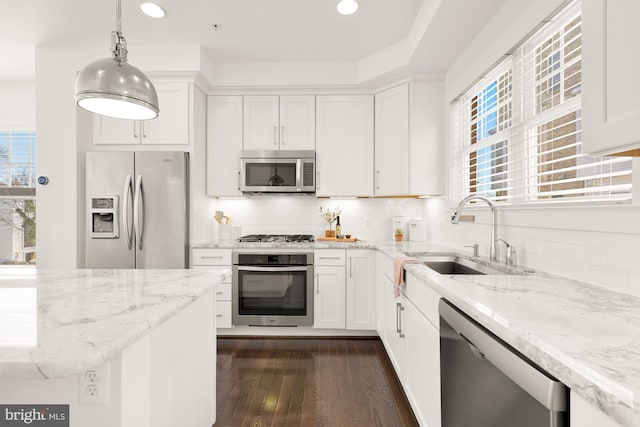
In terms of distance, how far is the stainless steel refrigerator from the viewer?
292 cm

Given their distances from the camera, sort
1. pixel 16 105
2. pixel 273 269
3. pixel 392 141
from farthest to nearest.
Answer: pixel 16 105 < pixel 392 141 < pixel 273 269

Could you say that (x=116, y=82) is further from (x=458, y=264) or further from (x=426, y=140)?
(x=426, y=140)

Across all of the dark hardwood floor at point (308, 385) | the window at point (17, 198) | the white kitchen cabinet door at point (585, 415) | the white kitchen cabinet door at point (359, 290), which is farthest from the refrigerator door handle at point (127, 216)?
the white kitchen cabinet door at point (585, 415)

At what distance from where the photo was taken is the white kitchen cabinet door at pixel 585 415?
58 cm

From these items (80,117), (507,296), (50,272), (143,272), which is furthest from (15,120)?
(507,296)

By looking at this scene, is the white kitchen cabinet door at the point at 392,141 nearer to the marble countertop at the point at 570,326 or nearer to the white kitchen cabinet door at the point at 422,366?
the white kitchen cabinet door at the point at 422,366

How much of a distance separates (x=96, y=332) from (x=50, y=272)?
1.13m

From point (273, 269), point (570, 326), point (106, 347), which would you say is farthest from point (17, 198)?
point (570, 326)

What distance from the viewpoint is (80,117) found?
3068 millimetres

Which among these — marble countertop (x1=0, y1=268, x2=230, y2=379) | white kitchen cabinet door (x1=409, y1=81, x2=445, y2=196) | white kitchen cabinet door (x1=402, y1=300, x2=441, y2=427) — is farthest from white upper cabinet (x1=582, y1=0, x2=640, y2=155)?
white kitchen cabinet door (x1=409, y1=81, x2=445, y2=196)

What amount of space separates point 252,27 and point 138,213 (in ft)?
6.23

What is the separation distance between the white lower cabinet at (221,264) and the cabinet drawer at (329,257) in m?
0.84

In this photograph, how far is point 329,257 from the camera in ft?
10.3

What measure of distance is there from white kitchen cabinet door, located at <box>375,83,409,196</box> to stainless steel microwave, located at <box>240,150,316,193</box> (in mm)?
697
